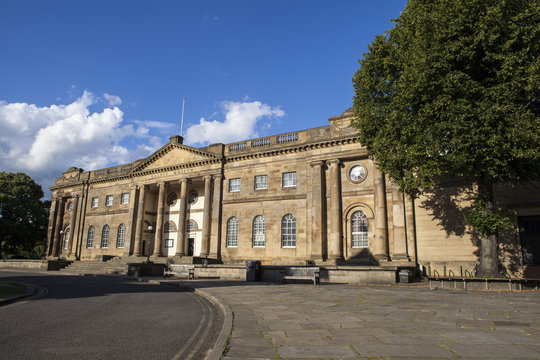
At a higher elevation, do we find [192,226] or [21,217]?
[21,217]

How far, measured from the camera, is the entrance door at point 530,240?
72.2 feet

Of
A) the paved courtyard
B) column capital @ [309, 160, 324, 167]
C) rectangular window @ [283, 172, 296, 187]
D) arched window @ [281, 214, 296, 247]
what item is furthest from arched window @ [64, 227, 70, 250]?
the paved courtyard

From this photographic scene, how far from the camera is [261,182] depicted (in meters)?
33.2

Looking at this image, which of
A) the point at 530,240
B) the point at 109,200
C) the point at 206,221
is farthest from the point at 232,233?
the point at 530,240

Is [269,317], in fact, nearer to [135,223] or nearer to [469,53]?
[469,53]

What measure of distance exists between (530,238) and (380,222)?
901 centimetres

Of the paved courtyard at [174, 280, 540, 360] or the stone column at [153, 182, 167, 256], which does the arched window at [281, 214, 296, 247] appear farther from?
the paved courtyard at [174, 280, 540, 360]

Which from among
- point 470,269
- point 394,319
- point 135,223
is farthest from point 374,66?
point 135,223

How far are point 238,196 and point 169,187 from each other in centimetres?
1046

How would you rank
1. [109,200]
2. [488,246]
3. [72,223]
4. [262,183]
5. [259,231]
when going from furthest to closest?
[72,223] → [109,200] → [262,183] → [259,231] → [488,246]

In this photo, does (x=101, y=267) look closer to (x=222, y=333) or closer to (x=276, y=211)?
(x=276, y=211)

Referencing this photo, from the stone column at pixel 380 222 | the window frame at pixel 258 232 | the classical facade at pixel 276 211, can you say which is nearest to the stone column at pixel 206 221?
the classical facade at pixel 276 211

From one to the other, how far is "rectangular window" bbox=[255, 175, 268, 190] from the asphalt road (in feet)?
67.9

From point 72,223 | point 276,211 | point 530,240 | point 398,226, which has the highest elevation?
point 276,211
